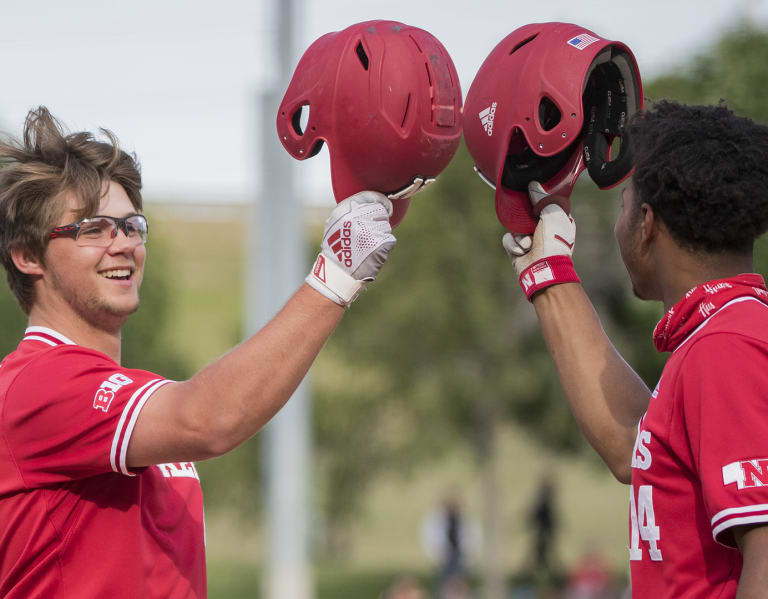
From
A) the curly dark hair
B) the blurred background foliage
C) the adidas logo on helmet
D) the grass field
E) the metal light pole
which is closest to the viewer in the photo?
the curly dark hair

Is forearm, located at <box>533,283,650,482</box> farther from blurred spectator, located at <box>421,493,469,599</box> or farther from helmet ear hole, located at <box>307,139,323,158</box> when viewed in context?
blurred spectator, located at <box>421,493,469,599</box>

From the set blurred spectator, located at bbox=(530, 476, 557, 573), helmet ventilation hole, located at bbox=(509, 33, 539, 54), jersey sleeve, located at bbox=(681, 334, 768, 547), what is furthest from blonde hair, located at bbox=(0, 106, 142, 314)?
blurred spectator, located at bbox=(530, 476, 557, 573)

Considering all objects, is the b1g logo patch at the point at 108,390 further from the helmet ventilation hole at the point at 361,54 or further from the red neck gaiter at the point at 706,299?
the red neck gaiter at the point at 706,299

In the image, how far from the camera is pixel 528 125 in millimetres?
3215

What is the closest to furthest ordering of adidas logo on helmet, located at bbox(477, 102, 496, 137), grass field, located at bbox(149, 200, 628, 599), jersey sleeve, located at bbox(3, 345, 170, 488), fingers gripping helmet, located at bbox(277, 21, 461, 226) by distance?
jersey sleeve, located at bbox(3, 345, 170, 488)
fingers gripping helmet, located at bbox(277, 21, 461, 226)
adidas logo on helmet, located at bbox(477, 102, 496, 137)
grass field, located at bbox(149, 200, 628, 599)

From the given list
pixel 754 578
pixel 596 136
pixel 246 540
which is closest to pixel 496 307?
pixel 246 540

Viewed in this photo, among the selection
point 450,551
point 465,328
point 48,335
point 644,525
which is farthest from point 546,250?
point 465,328

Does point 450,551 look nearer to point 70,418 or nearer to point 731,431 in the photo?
point 70,418

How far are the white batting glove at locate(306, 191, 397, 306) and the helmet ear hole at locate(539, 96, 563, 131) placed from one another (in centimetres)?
78

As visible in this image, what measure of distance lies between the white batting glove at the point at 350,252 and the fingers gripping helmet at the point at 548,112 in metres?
0.65

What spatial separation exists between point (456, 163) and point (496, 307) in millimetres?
2858

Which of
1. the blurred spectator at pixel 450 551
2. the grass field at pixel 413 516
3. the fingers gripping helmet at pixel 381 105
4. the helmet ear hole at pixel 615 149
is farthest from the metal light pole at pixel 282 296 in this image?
the grass field at pixel 413 516

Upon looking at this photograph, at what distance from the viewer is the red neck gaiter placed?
2.57 m

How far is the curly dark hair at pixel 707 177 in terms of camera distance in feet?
8.29
